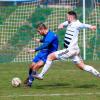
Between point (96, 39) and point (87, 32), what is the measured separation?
0.53 m

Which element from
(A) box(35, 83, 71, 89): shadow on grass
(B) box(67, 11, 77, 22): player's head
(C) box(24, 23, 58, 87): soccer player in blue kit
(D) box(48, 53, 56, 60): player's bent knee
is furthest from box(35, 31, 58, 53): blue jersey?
(A) box(35, 83, 71, 89): shadow on grass

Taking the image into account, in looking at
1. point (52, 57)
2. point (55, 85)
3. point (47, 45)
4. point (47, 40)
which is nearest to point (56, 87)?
point (55, 85)

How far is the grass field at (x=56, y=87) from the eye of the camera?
1288cm

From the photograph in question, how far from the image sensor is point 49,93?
44.3ft

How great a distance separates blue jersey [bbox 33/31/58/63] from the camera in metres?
14.8

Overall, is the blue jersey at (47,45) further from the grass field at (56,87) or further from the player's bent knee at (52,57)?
the grass field at (56,87)

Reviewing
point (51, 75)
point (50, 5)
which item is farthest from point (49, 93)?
point (50, 5)

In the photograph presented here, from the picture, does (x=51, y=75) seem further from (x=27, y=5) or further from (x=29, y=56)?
(x=27, y=5)

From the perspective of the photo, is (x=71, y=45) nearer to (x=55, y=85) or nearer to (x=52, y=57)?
(x=52, y=57)

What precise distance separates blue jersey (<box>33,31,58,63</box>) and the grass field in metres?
0.77

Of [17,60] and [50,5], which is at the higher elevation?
[50,5]

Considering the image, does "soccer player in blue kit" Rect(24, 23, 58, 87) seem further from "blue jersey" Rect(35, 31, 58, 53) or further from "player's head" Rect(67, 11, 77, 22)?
"player's head" Rect(67, 11, 77, 22)

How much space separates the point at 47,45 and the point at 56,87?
1.09 m

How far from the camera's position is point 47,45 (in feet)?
48.5
